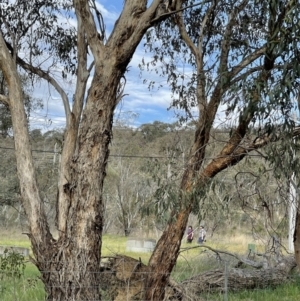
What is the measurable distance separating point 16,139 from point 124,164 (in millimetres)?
24874

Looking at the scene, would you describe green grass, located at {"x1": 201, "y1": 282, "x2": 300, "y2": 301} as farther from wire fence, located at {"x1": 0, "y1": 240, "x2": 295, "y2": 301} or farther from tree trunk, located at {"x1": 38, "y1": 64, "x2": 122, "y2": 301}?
tree trunk, located at {"x1": 38, "y1": 64, "x2": 122, "y2": 301}

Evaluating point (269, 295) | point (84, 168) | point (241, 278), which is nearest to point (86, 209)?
point (84, 168)

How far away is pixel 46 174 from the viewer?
798 inches

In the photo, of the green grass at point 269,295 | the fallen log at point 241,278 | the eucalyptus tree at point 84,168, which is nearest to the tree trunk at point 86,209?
the eucalyptus tree at point 84,168

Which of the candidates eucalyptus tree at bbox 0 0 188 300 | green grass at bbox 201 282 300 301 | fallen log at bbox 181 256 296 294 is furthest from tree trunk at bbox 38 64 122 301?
green grass at bbox 201 282 300 301

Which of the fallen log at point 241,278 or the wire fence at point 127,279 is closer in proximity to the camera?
the wire fence at point 127,279

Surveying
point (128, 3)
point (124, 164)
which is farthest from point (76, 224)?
point (124, 164)

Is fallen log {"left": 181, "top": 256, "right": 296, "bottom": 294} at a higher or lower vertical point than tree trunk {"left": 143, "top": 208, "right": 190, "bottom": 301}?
lower

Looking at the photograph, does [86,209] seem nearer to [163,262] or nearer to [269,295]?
[163,262]

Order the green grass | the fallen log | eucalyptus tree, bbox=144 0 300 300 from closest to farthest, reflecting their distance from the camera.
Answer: eucalyptus tree, bbox=144 0 300 300 → the fallen log → the green grass

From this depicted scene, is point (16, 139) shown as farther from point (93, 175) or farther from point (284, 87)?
point (284, 87)

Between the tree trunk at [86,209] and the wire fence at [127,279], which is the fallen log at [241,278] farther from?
the tree trunk at [86,209]

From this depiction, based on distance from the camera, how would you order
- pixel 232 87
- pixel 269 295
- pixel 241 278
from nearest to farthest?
1. pixel 232 87
2. pixel 269 295
3. pixel 241 278

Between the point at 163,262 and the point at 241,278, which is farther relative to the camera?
the point at 241,278
